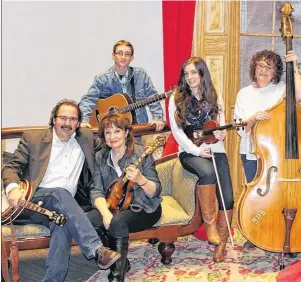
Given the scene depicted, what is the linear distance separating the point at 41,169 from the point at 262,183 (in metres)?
1.21

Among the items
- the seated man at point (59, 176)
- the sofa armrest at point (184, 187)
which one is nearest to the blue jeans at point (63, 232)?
the seated man at point (59, 176)

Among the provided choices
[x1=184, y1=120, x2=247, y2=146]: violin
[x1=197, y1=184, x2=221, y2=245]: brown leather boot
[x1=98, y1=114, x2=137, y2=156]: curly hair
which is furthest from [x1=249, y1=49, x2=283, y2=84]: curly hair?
[x1=98, y1=114, x2=137, y2=156]: curly hair

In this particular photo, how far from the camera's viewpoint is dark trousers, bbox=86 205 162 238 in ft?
10.0

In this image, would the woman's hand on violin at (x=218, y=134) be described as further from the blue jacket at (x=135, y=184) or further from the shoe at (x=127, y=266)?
the shoe at (x=127, y=266)


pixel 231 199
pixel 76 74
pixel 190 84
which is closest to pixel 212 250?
pixel 231 199

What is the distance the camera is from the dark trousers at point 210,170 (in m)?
3.32

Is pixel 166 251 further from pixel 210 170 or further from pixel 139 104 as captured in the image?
pixel 139 104

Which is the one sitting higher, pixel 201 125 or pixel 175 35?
pixel 175 35

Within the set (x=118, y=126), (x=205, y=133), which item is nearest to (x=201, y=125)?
(x=205, y=133)

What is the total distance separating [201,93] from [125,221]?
0.93 m

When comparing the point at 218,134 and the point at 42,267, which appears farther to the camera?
the point at 42,267

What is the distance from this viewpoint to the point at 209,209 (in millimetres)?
3332

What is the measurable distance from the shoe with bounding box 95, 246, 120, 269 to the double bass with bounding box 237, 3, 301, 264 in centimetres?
71

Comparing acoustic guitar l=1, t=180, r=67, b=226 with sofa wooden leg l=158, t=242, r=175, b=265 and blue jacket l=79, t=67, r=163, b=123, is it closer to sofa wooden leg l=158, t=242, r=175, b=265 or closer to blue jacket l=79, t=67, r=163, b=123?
sofa wooden leg l=158, t=242, r=175, b=265
